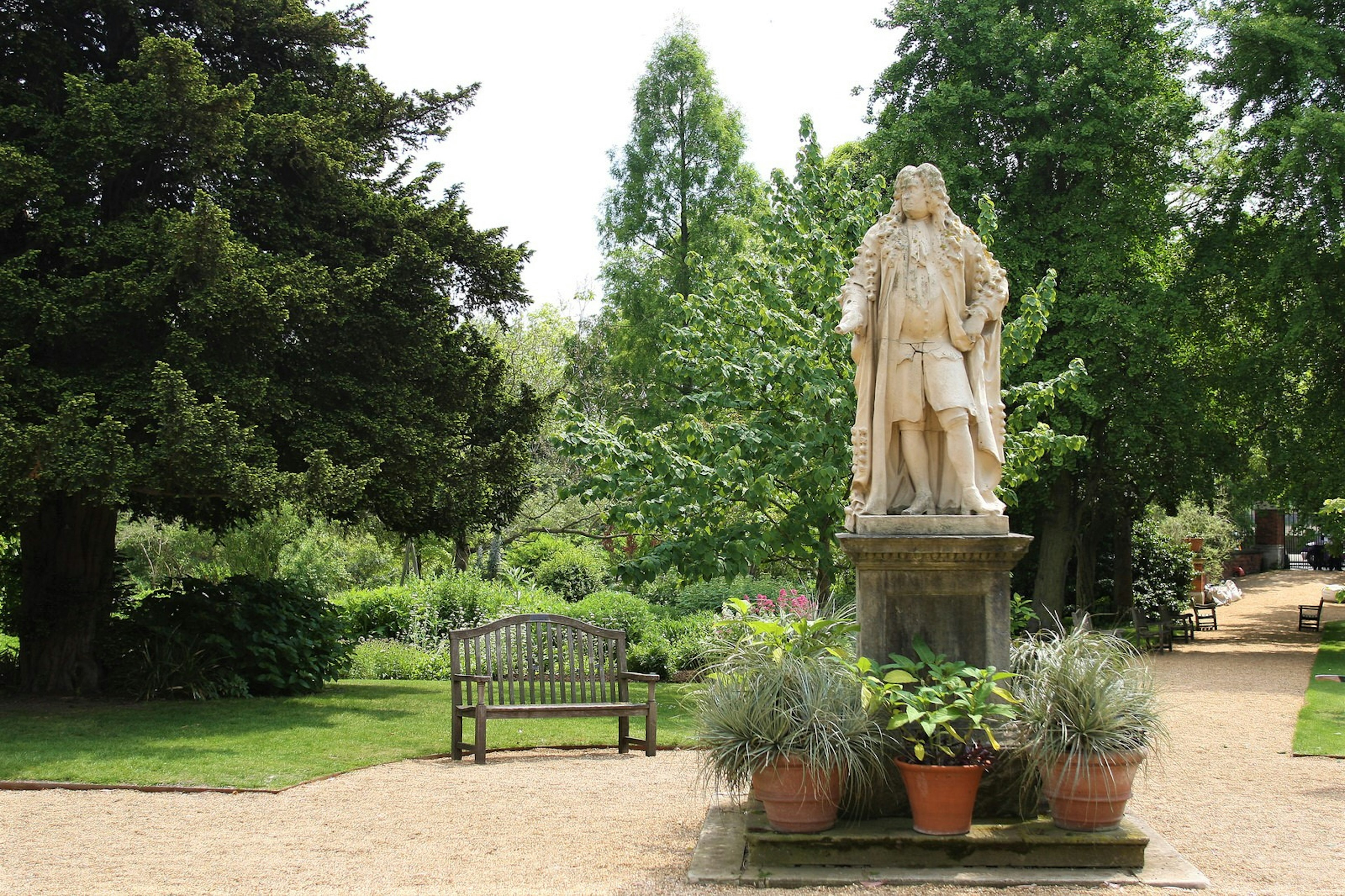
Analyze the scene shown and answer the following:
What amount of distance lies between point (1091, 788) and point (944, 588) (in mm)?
1188

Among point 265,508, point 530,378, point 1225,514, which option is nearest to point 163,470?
point 265,508

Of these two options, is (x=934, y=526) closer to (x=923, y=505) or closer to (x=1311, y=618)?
(x=923, y=505)

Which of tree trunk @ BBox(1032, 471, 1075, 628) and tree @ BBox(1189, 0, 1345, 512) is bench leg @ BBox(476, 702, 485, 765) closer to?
tree trunk @ BBox(1032, 471, 1075, 628)

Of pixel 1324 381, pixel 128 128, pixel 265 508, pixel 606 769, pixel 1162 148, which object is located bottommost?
pixel 606 769

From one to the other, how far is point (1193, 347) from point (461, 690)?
17121 millimetres

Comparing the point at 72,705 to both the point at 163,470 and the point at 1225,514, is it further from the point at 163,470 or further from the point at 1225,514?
the point at 1225,514

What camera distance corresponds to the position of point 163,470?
10.4 metres

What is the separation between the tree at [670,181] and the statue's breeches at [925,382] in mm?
21438

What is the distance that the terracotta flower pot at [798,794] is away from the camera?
5371mm

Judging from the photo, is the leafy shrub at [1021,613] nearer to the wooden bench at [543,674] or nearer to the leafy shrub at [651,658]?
the wooden bench at [543,674]

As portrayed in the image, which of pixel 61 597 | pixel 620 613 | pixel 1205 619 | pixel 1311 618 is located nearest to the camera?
pixel 61 597

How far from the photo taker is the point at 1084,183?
746 inches

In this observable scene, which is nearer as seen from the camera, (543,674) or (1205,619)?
(543,674)

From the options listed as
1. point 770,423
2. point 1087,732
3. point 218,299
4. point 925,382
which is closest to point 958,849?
point 1087,732
